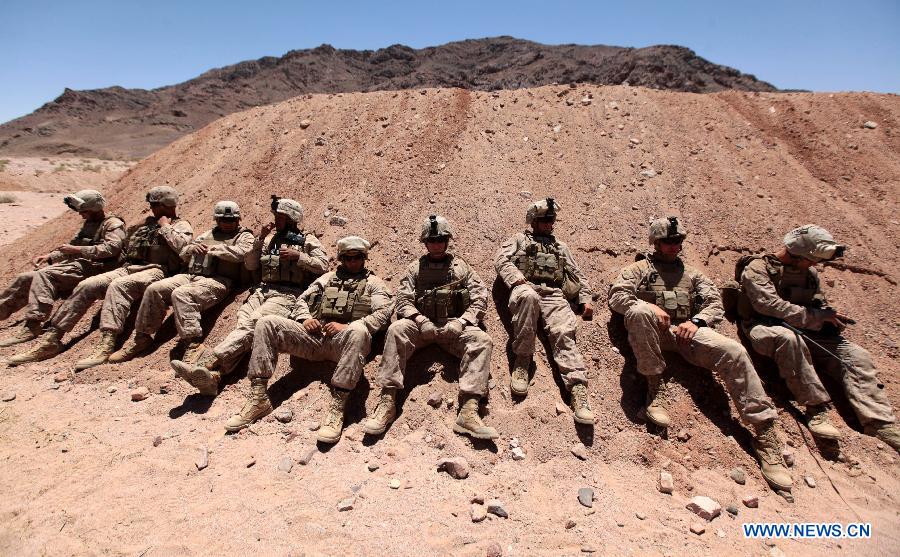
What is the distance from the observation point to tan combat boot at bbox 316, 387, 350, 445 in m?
4.28

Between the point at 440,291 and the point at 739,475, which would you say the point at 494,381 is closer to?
the point at 440,291

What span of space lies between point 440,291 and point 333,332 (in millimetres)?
1266

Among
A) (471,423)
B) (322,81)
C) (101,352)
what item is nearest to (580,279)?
(471,423)

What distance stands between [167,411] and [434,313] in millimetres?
3168

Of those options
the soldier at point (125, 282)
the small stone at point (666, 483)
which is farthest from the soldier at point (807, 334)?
the soldier at point (125, 282)

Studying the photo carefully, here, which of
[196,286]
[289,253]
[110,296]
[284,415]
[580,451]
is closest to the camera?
[580,451]

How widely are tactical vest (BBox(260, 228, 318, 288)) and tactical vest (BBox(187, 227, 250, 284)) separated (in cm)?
67

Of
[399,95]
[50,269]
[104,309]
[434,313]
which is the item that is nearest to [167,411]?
[104,309]

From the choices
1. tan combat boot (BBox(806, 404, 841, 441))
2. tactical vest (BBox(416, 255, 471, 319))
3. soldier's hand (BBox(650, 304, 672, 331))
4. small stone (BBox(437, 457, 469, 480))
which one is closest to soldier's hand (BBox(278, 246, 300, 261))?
tactical vest (BBox(416, 255, 471, 319))

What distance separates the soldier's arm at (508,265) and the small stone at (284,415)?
9.33ft

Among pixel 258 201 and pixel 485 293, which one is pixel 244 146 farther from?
pixel 485 293

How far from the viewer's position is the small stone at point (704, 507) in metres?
3.57

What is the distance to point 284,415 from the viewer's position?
4680 millimetres

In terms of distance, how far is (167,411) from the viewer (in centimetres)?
493
